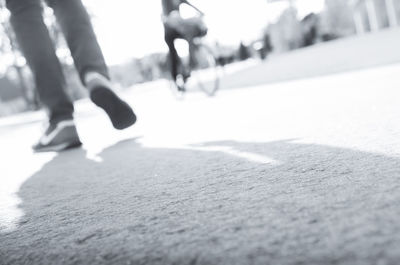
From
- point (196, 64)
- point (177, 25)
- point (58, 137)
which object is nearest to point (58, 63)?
point (58, 137)

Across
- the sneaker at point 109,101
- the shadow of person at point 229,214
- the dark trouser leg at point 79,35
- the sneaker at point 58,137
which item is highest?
the dark trouser leg at point 79,35

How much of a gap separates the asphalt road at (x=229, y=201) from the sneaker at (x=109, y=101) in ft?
1.12

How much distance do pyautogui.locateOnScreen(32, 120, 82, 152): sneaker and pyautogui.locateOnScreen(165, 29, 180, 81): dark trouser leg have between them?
3.36m

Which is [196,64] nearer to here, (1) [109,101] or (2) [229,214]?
(1) [109,101]

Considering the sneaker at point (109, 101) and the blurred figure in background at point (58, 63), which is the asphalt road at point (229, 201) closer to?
the sneaker at point (109, 101)

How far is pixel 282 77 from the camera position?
6.73 m

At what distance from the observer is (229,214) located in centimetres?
89

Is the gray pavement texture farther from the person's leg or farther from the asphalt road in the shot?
the person's leg

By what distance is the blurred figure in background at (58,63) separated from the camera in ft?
7.80

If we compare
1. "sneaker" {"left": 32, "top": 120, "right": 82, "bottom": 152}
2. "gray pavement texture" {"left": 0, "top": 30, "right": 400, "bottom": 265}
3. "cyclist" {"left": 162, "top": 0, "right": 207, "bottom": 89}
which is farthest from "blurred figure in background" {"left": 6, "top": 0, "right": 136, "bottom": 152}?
"cyclist" {"left": 162, "top": 0, "right": 207, "bottom": 89}

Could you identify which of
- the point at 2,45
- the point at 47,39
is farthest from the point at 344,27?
the point at 47,39

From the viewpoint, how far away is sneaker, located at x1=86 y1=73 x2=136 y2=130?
2.32 metres

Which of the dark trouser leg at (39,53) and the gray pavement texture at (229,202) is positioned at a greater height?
the dark trouser leg at (39,53)

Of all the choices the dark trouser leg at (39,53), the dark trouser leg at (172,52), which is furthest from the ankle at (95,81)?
the dark trouser leg at (172,52)
